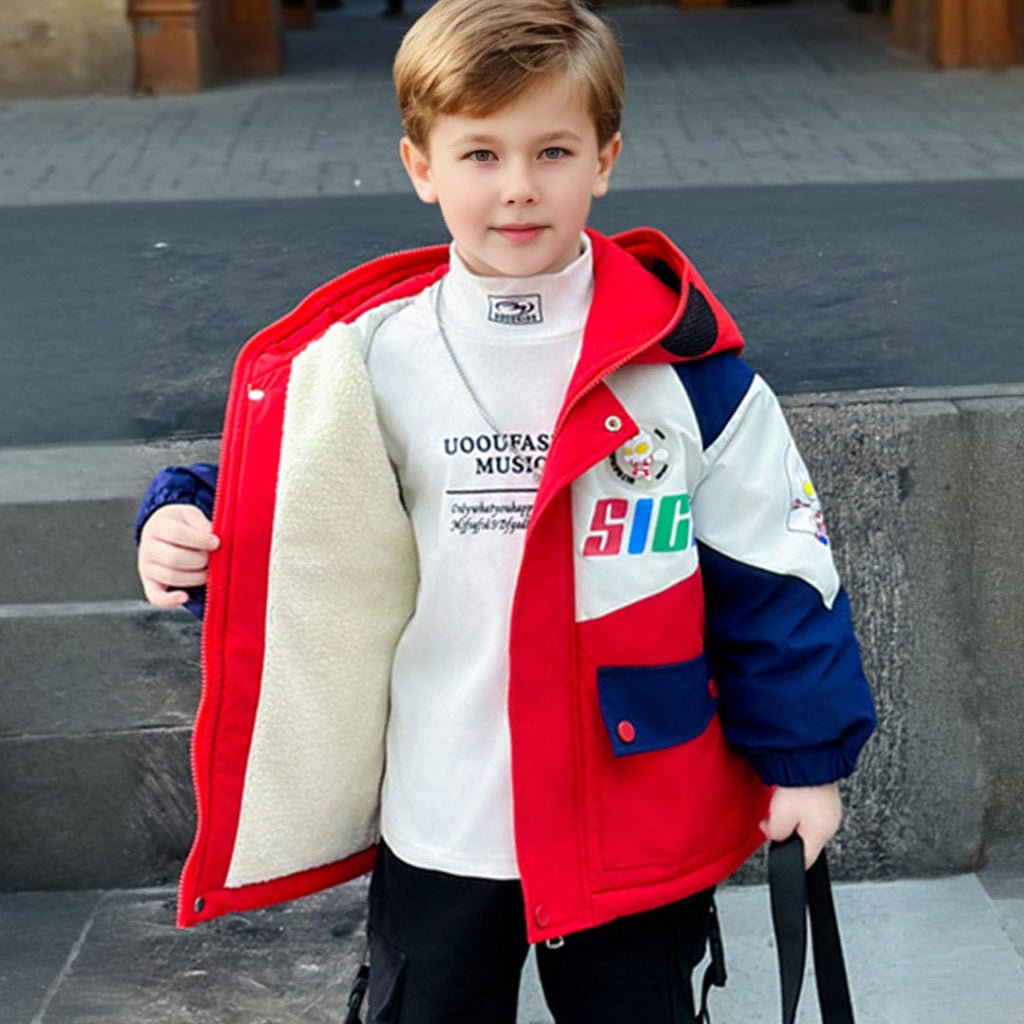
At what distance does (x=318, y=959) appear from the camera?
3.25 meters

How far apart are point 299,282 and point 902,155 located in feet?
11.0

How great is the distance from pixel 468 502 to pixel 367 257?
306cm

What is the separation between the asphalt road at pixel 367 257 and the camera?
3828 millimetres

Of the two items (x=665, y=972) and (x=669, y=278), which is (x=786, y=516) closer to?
(x=669, y=278)

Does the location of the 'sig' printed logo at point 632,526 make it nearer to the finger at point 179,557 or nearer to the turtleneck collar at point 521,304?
the turtleneck collar at point 521,304

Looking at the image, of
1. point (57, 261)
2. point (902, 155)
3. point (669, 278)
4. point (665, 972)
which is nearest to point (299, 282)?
point (57, 261)

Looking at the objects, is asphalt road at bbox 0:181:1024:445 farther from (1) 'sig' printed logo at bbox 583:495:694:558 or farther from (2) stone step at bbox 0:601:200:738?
(1) 'sig' printed logo at bbox 583:495:694:558

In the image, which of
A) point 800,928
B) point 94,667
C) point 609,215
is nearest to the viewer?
point 800,928

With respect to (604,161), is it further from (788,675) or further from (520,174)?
(788,675)

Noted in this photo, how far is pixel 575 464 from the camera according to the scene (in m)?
2.12

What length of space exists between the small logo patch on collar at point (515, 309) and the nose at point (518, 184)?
154mm

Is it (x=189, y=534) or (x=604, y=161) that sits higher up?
(x=604, y=161)

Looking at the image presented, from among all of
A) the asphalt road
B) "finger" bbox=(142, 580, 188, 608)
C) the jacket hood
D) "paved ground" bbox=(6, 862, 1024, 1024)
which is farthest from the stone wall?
"finger" bbox=(142, 580, 188, 608)

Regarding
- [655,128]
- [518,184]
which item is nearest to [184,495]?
[518,184]
